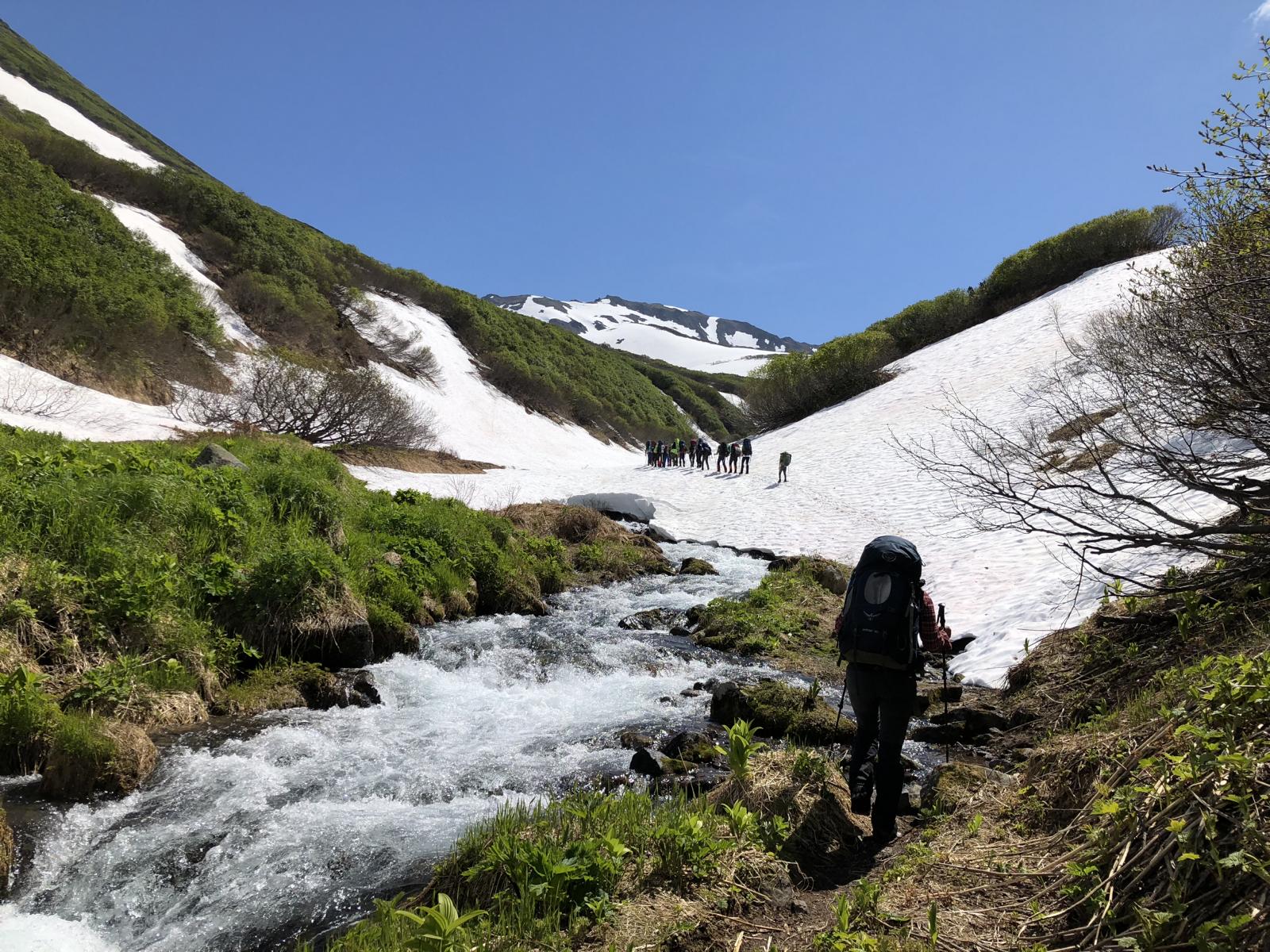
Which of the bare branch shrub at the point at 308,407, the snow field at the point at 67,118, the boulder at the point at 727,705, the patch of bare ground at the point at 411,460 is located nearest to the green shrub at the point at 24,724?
the boulder at the point at 727,705

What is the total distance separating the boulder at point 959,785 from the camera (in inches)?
195

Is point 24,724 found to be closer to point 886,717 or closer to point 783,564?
point 886,717

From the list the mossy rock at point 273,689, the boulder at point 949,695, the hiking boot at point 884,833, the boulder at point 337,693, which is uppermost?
the mossy rock at point 273,689

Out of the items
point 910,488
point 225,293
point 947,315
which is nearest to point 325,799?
point 910,488

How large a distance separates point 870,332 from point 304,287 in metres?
37.8

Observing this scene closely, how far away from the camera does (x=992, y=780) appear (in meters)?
5.26

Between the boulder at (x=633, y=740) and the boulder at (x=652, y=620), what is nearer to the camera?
the boulder at (x=633, y=740)

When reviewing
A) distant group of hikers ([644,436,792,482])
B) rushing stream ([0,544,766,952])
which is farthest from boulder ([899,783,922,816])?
distant group of hikers ([644,436,792,482])

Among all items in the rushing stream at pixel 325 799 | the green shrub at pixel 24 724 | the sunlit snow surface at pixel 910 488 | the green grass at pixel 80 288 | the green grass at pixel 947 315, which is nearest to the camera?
Result: the rushing stream at pixel 325 799

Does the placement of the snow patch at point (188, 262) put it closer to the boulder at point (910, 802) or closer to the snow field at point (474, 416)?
the snow field at point (474, 416)

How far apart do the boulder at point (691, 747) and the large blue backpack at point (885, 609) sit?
2.36 meters

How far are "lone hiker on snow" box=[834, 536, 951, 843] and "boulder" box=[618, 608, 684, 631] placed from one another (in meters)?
7.48

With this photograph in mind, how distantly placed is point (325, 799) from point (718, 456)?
33784 millimetres

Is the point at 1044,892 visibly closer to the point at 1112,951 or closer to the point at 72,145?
A: the point at 1112,951
